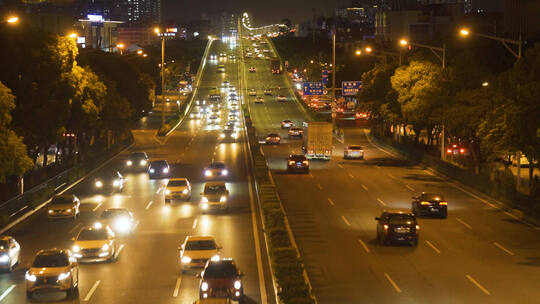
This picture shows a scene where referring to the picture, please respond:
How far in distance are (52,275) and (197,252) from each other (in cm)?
563

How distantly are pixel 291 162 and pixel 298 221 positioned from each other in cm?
2113

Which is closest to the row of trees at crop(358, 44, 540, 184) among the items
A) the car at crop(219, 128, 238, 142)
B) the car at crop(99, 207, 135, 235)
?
the car at crop(219, 128, 238, 142)

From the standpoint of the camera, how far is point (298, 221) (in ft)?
134

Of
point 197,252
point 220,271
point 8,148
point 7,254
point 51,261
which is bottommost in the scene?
point 7,254

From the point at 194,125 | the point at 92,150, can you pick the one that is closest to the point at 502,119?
the point at 92,150

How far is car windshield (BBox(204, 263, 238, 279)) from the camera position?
23750 mm

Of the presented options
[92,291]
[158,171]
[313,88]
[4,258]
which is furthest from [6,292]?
[313,88]

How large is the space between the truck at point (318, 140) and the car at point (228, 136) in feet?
68.3

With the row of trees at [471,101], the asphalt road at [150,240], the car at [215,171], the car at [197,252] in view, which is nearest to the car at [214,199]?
the asphalt road at [150,240]

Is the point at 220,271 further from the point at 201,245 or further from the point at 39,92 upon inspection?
the point at 39,92

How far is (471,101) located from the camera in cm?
5644

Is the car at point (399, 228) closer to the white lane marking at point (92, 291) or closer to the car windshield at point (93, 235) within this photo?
the car windshield at point (93, 235)

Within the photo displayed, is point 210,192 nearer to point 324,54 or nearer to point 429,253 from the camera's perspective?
point 429,253

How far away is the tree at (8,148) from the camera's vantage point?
38969 mm
